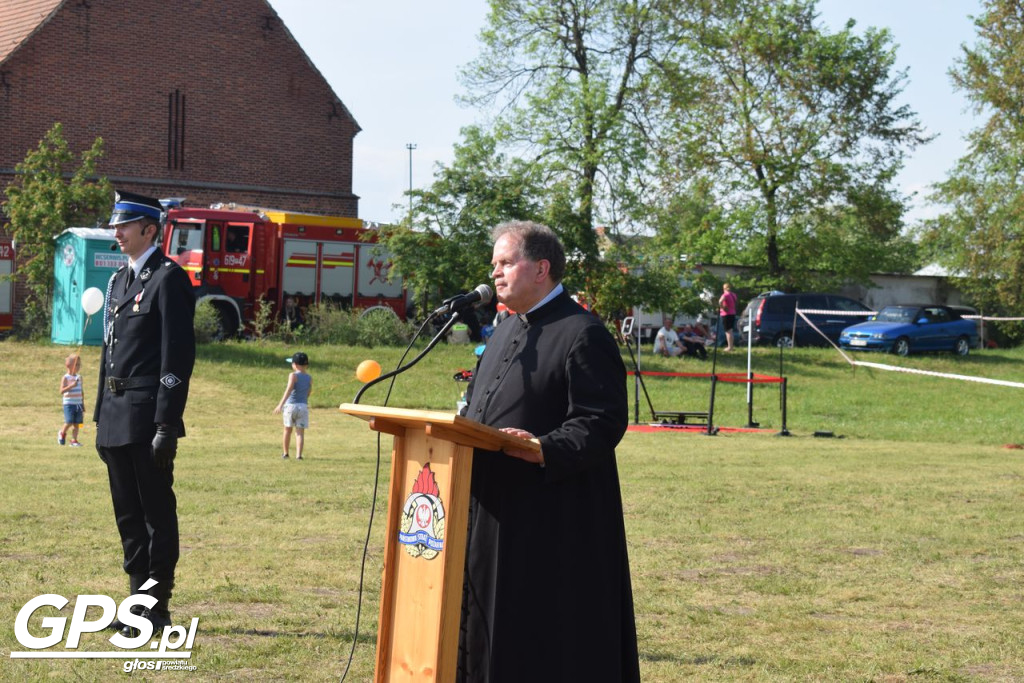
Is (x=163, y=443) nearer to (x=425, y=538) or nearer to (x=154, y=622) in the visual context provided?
(x=154, y=622)

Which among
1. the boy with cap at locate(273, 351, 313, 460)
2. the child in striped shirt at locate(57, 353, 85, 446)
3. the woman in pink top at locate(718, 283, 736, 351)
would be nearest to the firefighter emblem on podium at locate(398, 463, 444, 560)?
the boy with cap at locate(273, 351, 313, 460)

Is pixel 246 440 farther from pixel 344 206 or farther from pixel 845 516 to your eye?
pixel 344 206

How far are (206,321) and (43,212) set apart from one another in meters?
5.46

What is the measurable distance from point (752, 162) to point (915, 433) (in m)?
24.1

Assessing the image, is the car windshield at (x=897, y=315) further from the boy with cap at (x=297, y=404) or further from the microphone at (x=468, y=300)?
the microphone at (x=468, y=300)

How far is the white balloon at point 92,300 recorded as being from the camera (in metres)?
13.8

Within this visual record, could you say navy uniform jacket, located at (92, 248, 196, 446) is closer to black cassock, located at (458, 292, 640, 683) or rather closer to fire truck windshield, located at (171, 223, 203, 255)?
black cassock, located at (458, 292, 640, 683)

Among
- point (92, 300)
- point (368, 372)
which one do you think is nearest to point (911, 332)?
point (92, 300)

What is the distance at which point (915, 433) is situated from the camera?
2189 centimetres

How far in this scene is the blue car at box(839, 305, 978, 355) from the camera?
35062mm

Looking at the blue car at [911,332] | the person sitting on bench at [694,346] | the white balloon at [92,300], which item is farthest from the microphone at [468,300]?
the blue car at [911,332]

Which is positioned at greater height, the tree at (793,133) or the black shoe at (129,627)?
the tree at (793,133)

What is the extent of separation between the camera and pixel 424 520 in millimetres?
4320

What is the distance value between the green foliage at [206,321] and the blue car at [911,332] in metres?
17.4
